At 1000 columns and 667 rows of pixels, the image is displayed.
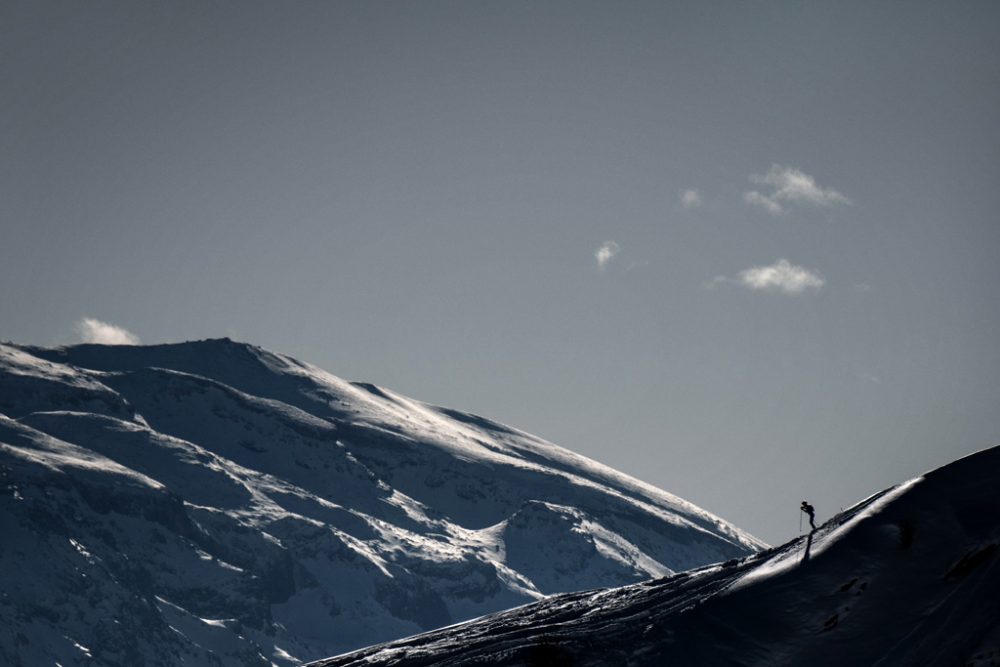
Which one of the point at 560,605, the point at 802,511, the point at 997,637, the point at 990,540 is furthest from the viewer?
the point at 560,605

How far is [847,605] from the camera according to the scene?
8388cm

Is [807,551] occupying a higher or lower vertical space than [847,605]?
higher

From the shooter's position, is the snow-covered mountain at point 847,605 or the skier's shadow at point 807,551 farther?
the skier's shadow at point 807,551

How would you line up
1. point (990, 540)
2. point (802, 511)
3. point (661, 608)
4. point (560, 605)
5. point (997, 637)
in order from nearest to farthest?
1. point (997, 637)
2. point (990, 540)
3. point (802, 511)
4. point (661, 608)
5. point (560, 605)

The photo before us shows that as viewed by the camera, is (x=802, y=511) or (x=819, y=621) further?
(x=802, y=511)

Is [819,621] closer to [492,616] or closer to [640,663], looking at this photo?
[640,663]

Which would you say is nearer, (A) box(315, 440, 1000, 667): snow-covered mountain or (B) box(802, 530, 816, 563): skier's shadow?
(A) box(315, 440, 1000, 667): snow-covered mountain

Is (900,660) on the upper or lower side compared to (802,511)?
lower

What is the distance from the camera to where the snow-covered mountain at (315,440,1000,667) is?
3108 inches

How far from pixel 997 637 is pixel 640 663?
20699 mm

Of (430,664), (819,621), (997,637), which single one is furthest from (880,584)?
(430,664)

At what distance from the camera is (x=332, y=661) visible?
4690 inches

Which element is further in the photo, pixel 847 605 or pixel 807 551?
pixel 807 551

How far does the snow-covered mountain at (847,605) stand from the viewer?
7894 cm
